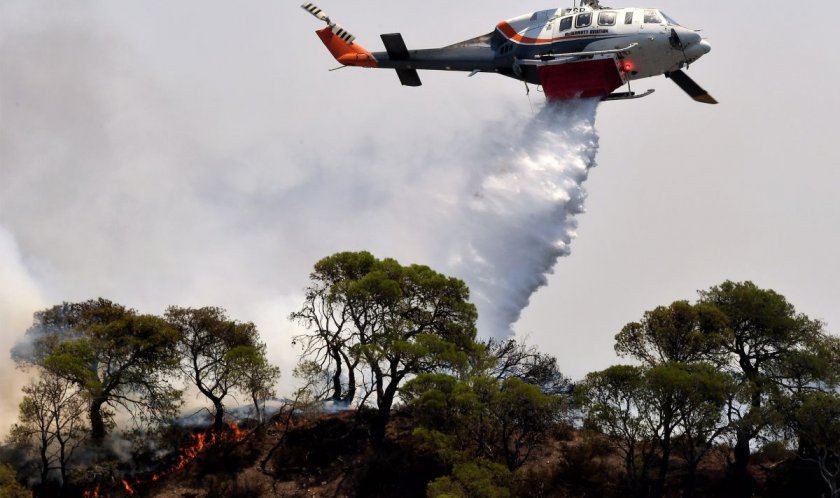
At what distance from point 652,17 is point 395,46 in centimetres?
1175

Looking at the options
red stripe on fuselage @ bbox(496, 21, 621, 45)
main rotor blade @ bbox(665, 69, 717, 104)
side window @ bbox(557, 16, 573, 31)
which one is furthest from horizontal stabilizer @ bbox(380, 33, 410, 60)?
main rotor blade @ bbox(665, 69, 717, 104)

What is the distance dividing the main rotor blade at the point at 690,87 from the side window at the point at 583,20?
181 inches

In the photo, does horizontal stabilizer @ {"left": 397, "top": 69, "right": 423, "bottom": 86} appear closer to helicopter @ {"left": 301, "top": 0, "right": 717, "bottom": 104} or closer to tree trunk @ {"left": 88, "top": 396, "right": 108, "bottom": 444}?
helicopter @ {"left": 301, "top": 0, "right": 717, "bottom": 104}

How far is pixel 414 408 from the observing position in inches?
1438

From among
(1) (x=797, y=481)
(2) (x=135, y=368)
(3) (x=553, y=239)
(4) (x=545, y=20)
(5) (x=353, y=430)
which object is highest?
(4) (x=545, y=20)

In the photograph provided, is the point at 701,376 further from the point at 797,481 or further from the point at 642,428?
the point at 797,481

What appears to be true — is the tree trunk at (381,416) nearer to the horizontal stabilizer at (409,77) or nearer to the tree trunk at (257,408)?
the tree trunk at (257,408)

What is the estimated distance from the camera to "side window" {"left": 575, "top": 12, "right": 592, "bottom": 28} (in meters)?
41.4

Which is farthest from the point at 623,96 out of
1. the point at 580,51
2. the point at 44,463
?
the point at 44,463

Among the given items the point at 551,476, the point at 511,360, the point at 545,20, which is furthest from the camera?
the point at 511,360

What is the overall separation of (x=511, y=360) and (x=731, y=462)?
35.2ft

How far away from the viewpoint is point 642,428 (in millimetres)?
36250

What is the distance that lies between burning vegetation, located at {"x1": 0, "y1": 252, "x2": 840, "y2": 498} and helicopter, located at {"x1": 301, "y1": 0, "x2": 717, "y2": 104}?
9277 mm

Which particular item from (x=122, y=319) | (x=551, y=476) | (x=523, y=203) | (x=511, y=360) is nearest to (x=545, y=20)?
(x=523, y=203)
